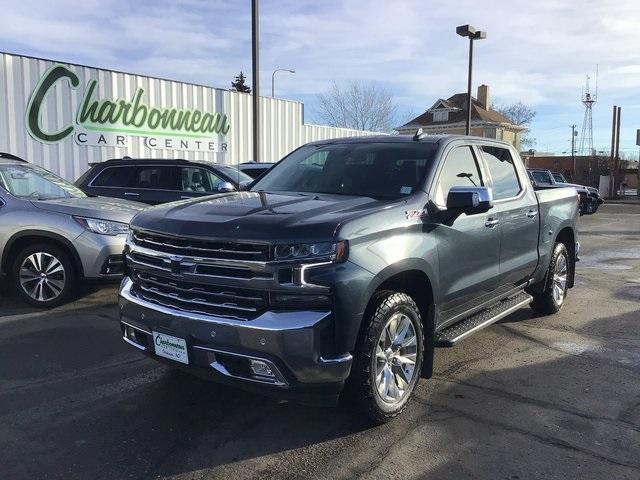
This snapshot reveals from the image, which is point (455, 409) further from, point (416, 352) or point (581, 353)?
point (581, 353)

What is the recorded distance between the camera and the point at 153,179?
958cm

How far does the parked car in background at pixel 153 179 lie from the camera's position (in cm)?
940

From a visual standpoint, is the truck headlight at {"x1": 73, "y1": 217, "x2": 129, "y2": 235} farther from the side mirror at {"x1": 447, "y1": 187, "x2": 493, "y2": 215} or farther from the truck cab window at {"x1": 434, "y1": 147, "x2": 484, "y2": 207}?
the side mirror at {"x1": 447, "y1": 187, "x2": 493, "y2": 215}

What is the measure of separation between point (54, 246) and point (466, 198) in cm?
471

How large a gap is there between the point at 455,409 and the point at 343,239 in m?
1.63

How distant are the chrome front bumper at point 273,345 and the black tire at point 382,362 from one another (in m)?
0.20

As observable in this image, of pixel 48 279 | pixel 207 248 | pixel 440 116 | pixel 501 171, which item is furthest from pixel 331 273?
pixel 440 116

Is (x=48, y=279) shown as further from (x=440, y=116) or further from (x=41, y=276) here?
(x=440, y=116)

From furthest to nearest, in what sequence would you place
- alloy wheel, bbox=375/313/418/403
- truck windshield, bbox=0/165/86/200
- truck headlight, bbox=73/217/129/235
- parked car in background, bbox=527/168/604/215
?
parked car in background, bbox=527/168/604/215 → truck windshield, bbox=0/165/86/200 → truck headlight, bbox=73/217/129/235 → alloy wheel, bbox=375/313/418/403

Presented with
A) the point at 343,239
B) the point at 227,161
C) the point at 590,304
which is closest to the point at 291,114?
the point at 227,161

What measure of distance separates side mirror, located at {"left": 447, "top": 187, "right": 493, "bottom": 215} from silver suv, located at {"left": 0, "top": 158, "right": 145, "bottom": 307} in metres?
3.95

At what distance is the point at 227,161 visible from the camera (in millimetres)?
18516

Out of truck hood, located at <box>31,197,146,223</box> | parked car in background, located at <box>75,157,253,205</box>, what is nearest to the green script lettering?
parked car in background, located at <box>75,157,253,205</box>

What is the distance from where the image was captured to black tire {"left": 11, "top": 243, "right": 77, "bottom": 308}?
645 cm
